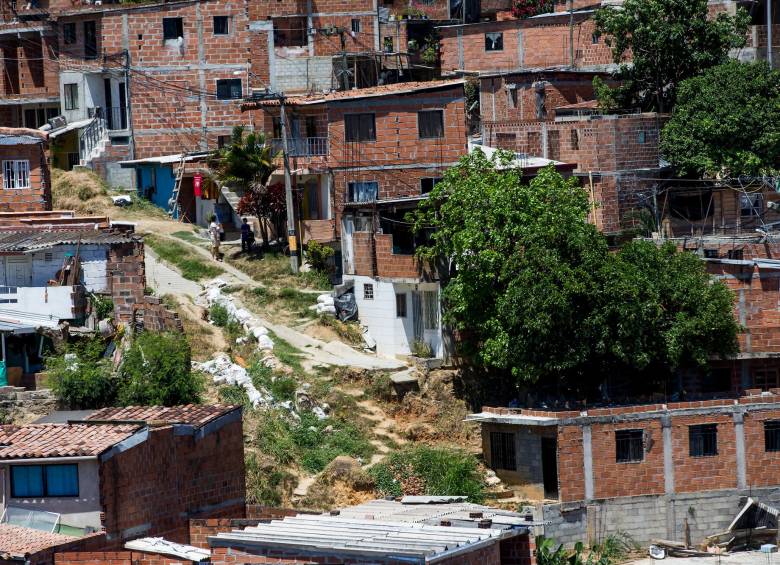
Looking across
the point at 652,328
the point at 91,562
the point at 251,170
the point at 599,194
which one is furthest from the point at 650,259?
the point at 91,562

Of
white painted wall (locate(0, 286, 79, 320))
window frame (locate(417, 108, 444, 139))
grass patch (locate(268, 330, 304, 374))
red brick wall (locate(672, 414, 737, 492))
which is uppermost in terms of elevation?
window frame (locate(417, 108, 444, 139))

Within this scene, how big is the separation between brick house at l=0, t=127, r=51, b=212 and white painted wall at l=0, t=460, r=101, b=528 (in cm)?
2037

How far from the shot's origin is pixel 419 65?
69438 mm

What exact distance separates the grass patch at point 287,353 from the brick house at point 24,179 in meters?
9.34

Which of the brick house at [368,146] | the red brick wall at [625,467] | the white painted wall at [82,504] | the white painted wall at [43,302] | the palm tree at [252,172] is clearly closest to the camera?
the white painted wall at [82,504]

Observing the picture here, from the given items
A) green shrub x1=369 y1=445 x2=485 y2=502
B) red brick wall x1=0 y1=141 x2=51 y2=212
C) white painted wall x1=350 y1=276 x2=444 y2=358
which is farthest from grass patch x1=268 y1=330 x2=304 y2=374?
red brick wall x1=0 y1=141 x2=51 y2=212

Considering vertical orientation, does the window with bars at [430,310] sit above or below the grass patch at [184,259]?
below

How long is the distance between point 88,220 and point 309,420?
8.74m

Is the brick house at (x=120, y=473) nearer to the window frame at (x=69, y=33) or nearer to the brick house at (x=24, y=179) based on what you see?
the brick house at (x=24, y=179)

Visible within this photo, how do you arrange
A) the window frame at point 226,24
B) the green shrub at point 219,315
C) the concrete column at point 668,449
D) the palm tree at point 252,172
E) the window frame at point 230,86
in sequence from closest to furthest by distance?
the concrete column at point 668,449
the green shrub at point 219,315
the palm tree at point 252,172
the window frame at point 226,24
the window frame at point 230,86

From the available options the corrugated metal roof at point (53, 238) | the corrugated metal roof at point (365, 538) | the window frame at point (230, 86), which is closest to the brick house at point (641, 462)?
the corrugated metal roof at point (53, 238)

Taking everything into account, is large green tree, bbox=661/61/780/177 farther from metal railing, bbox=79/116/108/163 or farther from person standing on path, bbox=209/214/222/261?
metal railing, bbox=79/116/108/163

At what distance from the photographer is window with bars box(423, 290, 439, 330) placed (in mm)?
52188

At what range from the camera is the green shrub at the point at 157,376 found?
46.9 m
